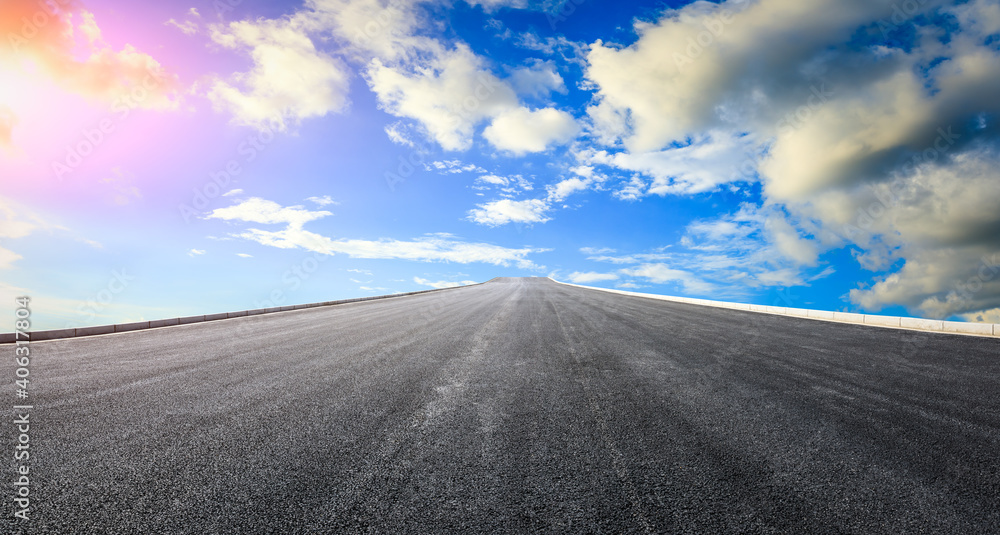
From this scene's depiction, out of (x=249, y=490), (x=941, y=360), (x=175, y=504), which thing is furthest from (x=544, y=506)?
(x=941, y=360)

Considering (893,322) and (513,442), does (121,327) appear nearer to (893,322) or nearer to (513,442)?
(513,442)

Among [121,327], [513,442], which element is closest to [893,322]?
[513,442]

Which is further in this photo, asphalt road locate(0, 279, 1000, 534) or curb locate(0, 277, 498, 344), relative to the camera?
curb locate(0, 277, 498, 344)

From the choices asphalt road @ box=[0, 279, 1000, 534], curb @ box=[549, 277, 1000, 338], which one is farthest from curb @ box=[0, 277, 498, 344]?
curb @ box=[549, 277, 1000, 338]

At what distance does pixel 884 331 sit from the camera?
938cm

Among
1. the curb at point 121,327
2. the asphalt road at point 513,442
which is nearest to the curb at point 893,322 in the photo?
the asphalt road at point 513,442

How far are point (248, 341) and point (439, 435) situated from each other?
677cm

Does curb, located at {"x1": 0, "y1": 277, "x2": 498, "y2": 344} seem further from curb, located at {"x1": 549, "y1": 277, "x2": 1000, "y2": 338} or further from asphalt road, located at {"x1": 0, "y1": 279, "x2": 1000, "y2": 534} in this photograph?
curb, located at {"x1": 549, "y1": 277, "x2": 1000, "y2": 338}

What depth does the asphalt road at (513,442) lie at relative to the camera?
227 cm

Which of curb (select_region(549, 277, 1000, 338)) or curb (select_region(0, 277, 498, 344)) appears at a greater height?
curb (select_region(0, 277, 498, 344))

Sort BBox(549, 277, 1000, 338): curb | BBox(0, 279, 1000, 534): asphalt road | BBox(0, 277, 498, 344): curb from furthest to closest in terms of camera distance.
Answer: BBox(549, 277, 1000, 338): curb, BBox(0, 277, 498, 344): curb, BBox(0, 279, 1000, 534): asphalt road

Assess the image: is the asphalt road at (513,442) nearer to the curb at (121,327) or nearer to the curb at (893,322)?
the curb at (121,327)

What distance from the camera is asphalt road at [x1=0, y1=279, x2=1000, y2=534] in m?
2.27

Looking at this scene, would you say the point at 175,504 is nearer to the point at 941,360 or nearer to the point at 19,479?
the point at 19,479
